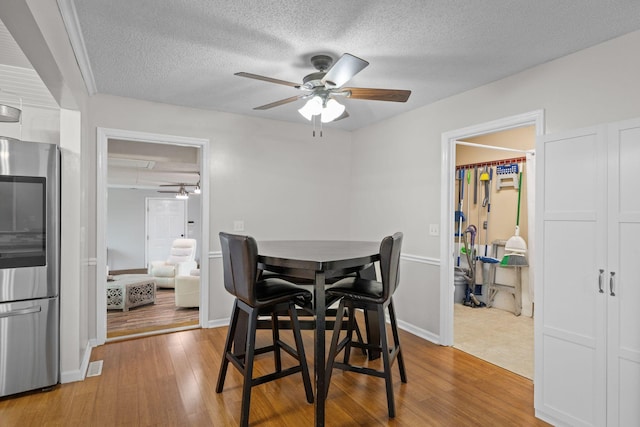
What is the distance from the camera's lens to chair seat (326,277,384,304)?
2.27m

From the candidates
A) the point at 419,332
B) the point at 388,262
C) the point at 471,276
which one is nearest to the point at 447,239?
Answer: the point at 419,332

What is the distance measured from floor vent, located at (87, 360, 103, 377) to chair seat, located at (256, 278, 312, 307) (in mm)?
1521

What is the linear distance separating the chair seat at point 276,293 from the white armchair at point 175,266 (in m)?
3.80

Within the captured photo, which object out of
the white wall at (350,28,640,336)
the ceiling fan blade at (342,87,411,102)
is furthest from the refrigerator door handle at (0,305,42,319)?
the white wall at (350,28,640,336)

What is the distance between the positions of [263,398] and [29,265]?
183 cm

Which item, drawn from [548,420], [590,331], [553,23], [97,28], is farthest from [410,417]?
[97,28]

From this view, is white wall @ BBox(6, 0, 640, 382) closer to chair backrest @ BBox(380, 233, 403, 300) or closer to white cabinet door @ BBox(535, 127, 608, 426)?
white cabinet door @ BBox(535, 127, 608, 426)

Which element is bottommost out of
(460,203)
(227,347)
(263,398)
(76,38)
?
(263,398)

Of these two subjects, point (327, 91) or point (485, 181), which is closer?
point (327, 91)

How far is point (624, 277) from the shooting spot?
1879 millimetres

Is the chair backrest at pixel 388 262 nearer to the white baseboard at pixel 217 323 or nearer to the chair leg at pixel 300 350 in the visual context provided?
the chair leg at pixel 300 350

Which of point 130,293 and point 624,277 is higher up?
point 624,277

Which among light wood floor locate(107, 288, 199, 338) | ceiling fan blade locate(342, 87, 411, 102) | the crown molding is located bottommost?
light wood floor locate(107, 288, 199, 338)

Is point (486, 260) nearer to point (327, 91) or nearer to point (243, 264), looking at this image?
point (327, 91)
